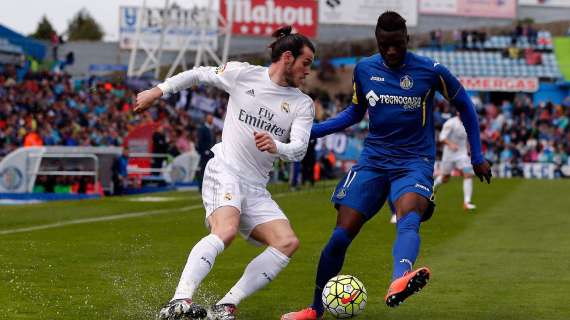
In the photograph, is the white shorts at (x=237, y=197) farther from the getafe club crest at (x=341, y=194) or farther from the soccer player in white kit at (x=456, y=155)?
the soccer player in white kit at (x=456, y=155)

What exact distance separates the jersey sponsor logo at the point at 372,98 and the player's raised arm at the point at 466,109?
48cm

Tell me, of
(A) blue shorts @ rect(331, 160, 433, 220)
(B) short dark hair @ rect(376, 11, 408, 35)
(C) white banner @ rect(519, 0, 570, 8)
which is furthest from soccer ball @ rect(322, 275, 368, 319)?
(C) white banner @ rect(519, 0, 570, 8)

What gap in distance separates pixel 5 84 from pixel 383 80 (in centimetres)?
3295

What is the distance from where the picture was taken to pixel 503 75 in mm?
63438

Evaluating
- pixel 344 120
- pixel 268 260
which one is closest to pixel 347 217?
pixel 268 260

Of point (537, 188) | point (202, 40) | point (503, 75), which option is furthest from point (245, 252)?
point (503, 75)

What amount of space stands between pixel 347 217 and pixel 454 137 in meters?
15.4

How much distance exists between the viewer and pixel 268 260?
790 cm

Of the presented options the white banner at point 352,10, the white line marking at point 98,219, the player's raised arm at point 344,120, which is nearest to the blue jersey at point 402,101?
the player's raised arm at point 344,120

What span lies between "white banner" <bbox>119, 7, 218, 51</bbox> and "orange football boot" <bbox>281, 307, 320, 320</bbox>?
1672 inches

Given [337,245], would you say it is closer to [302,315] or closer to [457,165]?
[302,315]

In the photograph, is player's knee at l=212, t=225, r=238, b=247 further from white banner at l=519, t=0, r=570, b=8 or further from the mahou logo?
white banner at l=519, t=0, r=570, b=8

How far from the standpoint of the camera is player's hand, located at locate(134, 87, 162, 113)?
7.48 metres

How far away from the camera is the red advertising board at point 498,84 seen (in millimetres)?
62031
